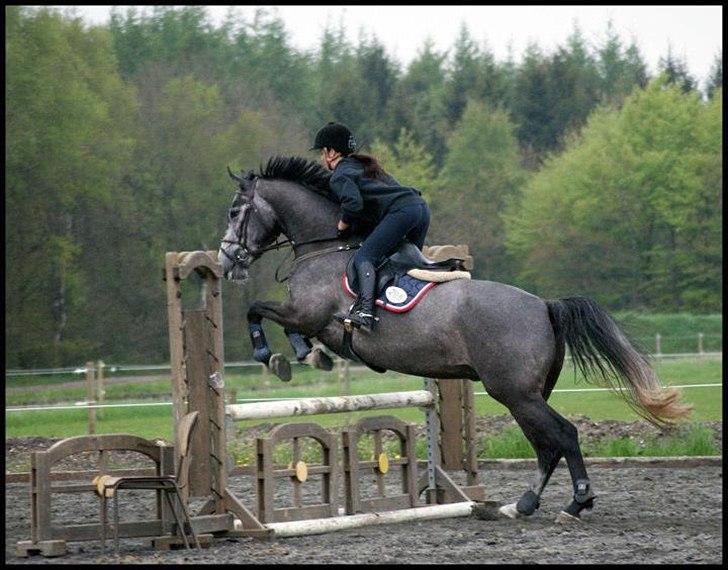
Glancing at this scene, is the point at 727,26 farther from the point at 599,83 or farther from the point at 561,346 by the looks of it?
the point at 599,83

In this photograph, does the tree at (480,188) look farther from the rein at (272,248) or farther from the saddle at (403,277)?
the saddle at (403,277)

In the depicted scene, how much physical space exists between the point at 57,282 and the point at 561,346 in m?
27.2

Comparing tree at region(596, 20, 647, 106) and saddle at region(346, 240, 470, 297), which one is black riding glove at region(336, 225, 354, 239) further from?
tree at region(596, 20, 647, 106)

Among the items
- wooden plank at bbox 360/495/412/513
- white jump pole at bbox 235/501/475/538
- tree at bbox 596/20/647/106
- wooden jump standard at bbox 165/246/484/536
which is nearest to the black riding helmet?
wooden jump standard at bbox 165/246/484/536

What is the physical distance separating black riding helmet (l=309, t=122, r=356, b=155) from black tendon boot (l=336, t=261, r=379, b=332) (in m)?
0.83

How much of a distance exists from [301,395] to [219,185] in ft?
50.9

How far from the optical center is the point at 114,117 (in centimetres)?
3656

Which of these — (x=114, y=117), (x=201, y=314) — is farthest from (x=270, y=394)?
(x=114, y=117)

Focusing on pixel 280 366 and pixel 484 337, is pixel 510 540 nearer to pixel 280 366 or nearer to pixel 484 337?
pixel 484 337

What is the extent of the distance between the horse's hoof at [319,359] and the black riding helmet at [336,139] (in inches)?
50.7

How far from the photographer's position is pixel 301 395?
2133cm

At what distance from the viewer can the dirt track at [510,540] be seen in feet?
21.5

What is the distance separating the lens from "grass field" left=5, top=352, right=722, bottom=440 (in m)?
17.3

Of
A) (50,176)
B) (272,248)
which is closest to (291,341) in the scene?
(272,248)
